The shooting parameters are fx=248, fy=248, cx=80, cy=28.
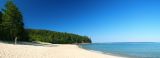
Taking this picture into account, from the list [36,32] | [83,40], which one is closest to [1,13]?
[36,32]

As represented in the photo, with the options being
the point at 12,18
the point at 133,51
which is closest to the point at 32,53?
the point at 133,51

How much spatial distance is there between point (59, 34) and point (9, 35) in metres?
82.3

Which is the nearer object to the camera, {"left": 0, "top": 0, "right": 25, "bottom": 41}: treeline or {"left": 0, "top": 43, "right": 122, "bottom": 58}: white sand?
{"left": 0, "top": 43, "right": 122, "bottom": 58}: white sand

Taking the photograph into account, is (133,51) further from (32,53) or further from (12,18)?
(32,53)

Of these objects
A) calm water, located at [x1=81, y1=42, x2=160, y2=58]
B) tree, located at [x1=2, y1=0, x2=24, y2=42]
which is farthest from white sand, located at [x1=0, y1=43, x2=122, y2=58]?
tree, located at [x1=2, y1=0, x2=24, y2=42]

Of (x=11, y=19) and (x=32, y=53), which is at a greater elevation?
(x=11, y=19)

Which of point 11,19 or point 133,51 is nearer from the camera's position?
point 133,51

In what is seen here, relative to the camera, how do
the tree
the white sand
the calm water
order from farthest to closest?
the tree, the calm water, the white sand

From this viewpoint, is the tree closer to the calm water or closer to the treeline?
the treeline

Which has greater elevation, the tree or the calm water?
the tree

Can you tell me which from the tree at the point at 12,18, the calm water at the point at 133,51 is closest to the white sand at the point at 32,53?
the calm water at the point at 133,51

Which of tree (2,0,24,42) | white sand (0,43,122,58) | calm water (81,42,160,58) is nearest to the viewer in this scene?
white sand (0,43,122,58)

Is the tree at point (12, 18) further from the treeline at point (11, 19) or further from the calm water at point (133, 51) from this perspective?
the calm water at point (133, 51)

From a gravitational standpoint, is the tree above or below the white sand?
above
